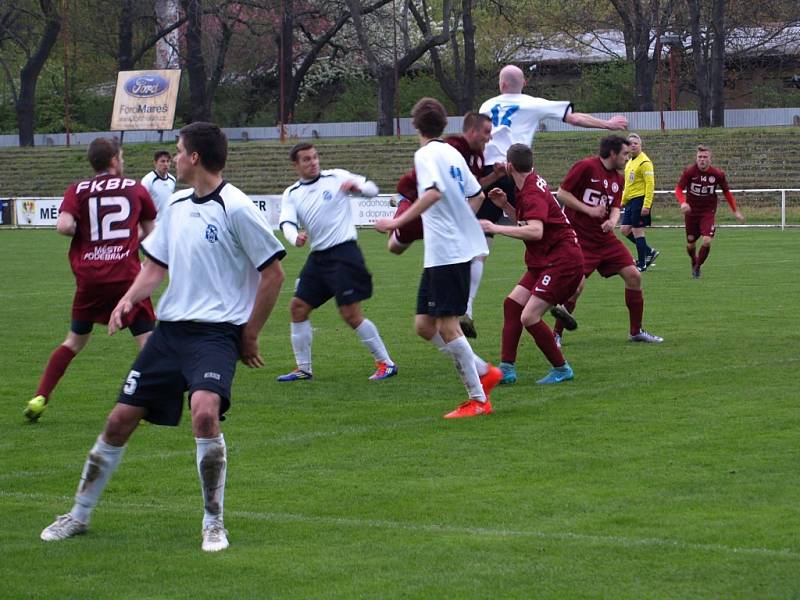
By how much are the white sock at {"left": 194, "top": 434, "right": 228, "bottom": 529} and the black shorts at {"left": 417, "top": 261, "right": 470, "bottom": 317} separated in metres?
3.26

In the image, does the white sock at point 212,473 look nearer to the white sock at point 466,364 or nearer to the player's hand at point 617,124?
the white sock at point 466,364

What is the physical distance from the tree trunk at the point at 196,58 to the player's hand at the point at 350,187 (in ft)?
160

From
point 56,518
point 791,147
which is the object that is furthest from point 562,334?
point 791,147

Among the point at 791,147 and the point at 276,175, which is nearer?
the point at 791,147

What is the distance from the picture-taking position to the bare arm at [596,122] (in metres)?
10.7

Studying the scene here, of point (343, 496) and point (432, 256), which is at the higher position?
point (432, 256)

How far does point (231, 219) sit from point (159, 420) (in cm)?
95

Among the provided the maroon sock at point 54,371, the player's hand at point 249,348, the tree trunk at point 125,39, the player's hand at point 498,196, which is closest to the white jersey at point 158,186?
the maroon sock at point 54,371

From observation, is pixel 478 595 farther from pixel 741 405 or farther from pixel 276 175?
pixel 276 175

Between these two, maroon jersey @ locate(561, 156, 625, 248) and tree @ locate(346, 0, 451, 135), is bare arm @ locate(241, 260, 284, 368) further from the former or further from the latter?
tree @ locate(346, 0, 451, 135)

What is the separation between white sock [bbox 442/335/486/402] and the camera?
8.73 meters

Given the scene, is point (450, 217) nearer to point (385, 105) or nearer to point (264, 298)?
point (264, 298)

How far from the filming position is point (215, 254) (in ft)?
19.1

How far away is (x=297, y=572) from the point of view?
209 inches
